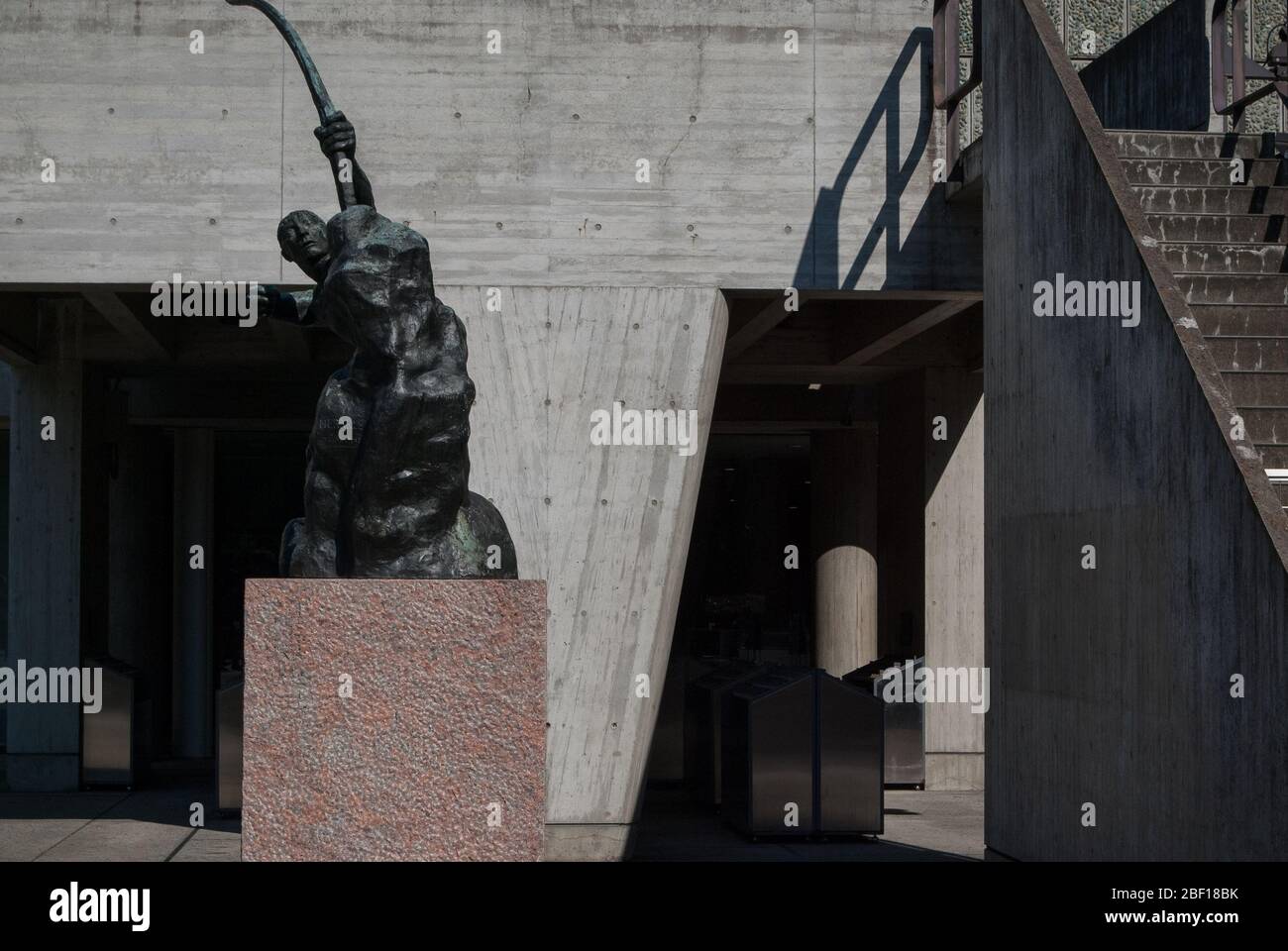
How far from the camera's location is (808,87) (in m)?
12.3

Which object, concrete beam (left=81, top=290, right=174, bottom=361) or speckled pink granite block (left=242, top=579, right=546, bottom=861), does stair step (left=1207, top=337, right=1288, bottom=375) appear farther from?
concrete beam (left=81, top=290, right=174, bottom=361)

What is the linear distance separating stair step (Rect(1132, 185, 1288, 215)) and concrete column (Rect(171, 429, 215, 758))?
1361cm

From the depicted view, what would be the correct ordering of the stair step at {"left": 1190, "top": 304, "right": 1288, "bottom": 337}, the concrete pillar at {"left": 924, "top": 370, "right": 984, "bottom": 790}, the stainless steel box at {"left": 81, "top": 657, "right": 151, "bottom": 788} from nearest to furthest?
the stair step at {"left": 1190, "top": 304, "right": 1288, "bottom": 337}
the stainless steel box at {"left": 81, "top": 657, "right": 151, "bottom": 788}
the concrete pillar at {"left": 924, "top": 370, "right": 984, "bottom": 790}

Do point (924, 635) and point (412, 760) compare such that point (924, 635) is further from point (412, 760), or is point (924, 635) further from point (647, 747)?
point (412, 760)

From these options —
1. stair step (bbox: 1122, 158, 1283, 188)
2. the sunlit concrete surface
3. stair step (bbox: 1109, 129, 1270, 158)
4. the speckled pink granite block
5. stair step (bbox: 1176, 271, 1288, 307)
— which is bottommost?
the sunlit concrete surface

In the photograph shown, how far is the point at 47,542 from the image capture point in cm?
1573

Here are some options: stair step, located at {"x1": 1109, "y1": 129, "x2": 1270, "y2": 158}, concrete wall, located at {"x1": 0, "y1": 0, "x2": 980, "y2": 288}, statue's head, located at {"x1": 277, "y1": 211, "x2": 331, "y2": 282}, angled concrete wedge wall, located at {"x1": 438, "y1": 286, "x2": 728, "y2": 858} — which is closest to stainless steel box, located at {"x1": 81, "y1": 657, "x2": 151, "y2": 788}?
concrete wall, located at {"x1": 0, "y1": 0, "x2": 980, "y2": 288}

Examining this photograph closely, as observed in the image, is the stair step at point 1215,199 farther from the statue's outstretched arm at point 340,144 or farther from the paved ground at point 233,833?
the statue's outstretched arm at point 340,144

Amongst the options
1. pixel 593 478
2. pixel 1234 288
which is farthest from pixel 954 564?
pixel 1234 288

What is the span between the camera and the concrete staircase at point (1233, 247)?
28.6ft

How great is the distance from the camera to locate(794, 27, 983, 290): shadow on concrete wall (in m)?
12.2
